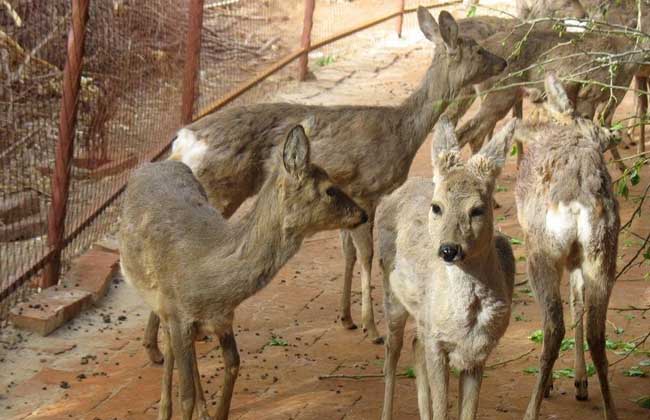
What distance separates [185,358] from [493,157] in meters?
1.98

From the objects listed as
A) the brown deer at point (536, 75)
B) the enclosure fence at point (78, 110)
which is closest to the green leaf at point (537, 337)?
the brown deer at point (536, 75)

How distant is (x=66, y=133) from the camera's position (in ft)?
27.6

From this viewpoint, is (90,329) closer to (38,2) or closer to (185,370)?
(185,370)

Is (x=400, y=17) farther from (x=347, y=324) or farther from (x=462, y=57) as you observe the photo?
(x=347, y=324)

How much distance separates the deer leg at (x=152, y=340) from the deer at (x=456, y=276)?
1938mm

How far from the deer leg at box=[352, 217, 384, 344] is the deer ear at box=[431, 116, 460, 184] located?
2.14 metres

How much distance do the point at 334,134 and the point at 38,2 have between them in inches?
108

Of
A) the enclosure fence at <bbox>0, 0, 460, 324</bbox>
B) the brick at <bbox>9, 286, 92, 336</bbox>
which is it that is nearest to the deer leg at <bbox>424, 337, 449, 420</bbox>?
the brick at <bbox>9, 286, 92, 336</bbox>

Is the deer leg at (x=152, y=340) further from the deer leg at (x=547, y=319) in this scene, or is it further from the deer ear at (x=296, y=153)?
the deer leg at (x=547, y=319)

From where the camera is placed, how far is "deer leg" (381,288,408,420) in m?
6.57

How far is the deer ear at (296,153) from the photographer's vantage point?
19.5 feet

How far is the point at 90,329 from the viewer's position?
26.7 ft

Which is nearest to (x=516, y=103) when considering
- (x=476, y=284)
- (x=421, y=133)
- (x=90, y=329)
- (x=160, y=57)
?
(x=421, y=133)

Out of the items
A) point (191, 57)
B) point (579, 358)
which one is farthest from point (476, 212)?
point (191, 57)
